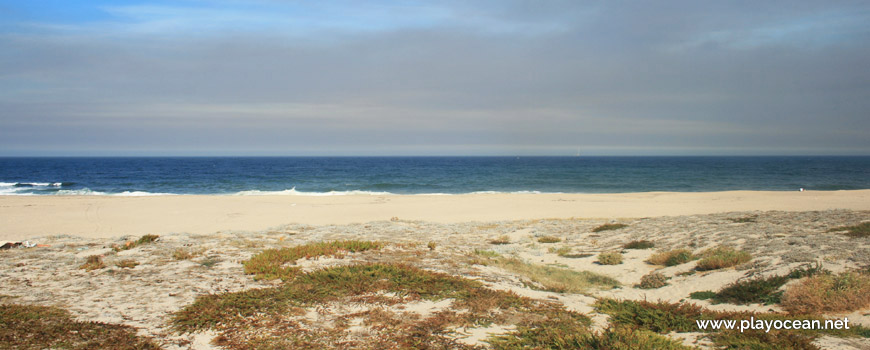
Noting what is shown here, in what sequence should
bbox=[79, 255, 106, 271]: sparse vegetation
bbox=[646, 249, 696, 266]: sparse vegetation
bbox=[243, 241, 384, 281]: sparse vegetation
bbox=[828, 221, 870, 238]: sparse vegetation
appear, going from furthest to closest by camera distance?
bbox=[828, 221, 870, 238]: sparse vegetation < bbox=[646, 249, 696, 266]: sparse vegetation < bbox=[79, 255, 106, 271]: sparse vegetation < bbox=[243, 241, 384, 281]: sparse vegetation

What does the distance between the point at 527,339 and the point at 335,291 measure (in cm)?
372

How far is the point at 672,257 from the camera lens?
11945 millimetres

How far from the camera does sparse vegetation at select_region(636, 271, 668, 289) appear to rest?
1001cm

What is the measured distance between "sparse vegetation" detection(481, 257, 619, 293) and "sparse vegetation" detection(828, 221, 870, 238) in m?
7.55

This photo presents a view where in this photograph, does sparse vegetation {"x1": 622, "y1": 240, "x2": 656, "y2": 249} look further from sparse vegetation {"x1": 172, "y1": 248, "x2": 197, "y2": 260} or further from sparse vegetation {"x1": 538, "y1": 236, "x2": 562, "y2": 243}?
sparse vegetation {"x1": 172, "y1": 248, "x2": 197, "y2": 260}

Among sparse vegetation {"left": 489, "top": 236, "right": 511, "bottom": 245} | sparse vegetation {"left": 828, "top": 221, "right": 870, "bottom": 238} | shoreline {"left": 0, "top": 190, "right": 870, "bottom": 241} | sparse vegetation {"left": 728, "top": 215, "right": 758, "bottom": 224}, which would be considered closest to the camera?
sparse vegetation {"left": 828, "top": 221, "right": 870, "bottom": 238}

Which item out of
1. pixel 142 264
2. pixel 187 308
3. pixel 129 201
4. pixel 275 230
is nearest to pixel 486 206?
pixel 275 230

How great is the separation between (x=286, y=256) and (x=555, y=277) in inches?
260

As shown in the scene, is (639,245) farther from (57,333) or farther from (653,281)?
(57,333)

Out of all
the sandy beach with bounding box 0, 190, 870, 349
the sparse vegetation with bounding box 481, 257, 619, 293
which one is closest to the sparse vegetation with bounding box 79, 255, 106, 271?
the sandy beach with bounding box 0, 190, 870, 349

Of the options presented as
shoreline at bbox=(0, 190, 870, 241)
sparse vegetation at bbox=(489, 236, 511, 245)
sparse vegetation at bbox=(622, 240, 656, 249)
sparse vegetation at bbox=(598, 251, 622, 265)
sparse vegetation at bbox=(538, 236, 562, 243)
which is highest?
sparse vegetation at bbox=(622, 240, 656, 249)

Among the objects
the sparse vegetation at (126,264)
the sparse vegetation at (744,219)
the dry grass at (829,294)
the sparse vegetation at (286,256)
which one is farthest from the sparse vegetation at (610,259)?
the sparse vegetation at (126,264)

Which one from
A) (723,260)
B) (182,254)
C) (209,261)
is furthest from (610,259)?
(182,254)

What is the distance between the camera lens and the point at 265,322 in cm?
637
